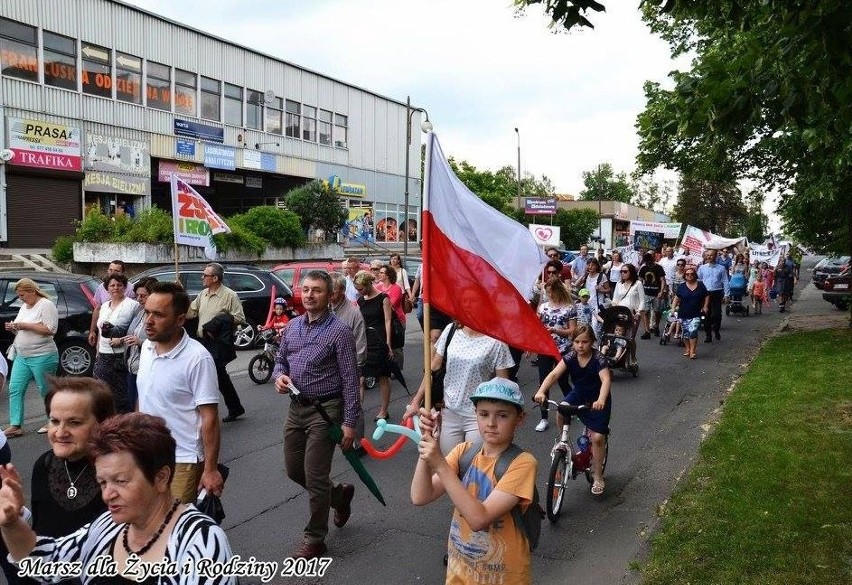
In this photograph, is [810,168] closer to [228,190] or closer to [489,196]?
[228,190]

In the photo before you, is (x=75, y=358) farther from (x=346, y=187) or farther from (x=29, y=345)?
(x=346, y=187)

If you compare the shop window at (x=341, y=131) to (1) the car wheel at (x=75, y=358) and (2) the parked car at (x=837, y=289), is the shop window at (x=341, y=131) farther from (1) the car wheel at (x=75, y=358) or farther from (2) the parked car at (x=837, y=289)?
(1) the car wheel at (x=75, y=358)

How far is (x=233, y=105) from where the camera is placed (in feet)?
123

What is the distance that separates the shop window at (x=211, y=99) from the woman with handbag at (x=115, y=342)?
30.1 metres

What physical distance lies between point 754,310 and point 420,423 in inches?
922

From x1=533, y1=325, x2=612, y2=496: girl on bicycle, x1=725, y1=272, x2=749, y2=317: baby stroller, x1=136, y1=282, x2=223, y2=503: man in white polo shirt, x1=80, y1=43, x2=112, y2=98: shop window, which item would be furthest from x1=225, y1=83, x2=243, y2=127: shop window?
x1=136, y1=282, x2=223, y2=503: man in white polo shirt

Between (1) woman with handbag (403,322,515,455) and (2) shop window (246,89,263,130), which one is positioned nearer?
(1) woman with handbag (403,322,515,455)

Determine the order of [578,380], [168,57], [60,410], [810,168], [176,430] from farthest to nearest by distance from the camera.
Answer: [168,57] → [810,168] → [578,380] → [176,430] → [60,410]

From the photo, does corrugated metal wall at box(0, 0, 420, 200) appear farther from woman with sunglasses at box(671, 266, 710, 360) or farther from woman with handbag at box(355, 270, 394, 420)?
woman with sunglasses at box(671, 266, 710, 360)

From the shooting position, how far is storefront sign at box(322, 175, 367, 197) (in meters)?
42.9

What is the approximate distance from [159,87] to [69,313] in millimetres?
24756

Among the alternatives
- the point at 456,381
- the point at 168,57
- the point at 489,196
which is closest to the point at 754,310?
the point at 456,381

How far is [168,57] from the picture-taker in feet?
110

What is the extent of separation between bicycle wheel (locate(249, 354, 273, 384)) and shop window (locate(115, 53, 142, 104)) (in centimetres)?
2368
